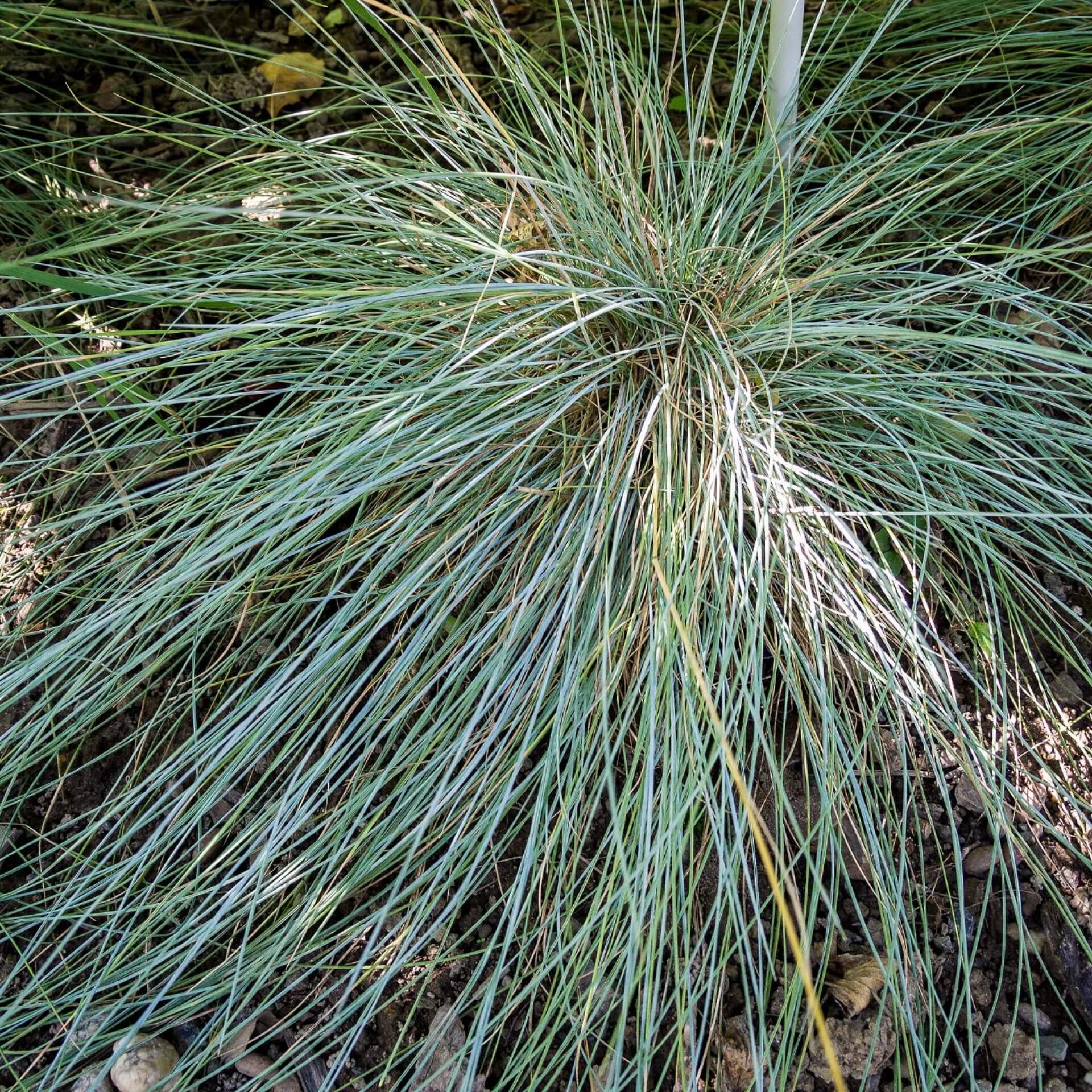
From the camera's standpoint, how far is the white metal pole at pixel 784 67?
1.44 metres

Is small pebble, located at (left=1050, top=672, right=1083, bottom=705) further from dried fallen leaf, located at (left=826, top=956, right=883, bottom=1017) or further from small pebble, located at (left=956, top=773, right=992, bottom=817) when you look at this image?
dried fallen leaf, located at (left=826, top=956, right=883, bottom=1017)

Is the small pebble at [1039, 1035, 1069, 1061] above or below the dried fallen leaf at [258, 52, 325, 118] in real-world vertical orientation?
below

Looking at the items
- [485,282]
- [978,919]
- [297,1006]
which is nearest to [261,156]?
[485,282]

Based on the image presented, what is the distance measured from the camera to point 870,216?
152cm

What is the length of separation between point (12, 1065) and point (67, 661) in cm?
52

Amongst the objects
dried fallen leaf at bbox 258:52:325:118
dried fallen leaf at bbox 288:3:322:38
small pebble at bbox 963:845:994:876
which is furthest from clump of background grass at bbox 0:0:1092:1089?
dried fallen leaf at bbox 288:3:322:38

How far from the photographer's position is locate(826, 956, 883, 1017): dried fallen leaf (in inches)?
50.1

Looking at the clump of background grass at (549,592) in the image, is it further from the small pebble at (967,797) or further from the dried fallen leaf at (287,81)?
the dried fallen leaf at (287,81)

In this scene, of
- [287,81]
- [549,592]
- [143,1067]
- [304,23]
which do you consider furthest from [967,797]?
[304,23]

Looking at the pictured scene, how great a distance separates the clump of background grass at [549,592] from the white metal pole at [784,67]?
0.05 m

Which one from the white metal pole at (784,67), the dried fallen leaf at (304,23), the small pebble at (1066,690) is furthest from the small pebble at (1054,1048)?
the dried fallen leaf at (304,23)

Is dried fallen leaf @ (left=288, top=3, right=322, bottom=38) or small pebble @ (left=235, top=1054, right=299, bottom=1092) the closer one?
small pebble @ (left=235, top=1054, right=299, bottom=1092)

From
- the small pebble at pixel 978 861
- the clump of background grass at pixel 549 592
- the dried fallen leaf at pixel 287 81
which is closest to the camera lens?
the clump of background grass at pixel 549 592

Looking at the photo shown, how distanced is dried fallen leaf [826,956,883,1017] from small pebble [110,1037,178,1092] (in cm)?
84
